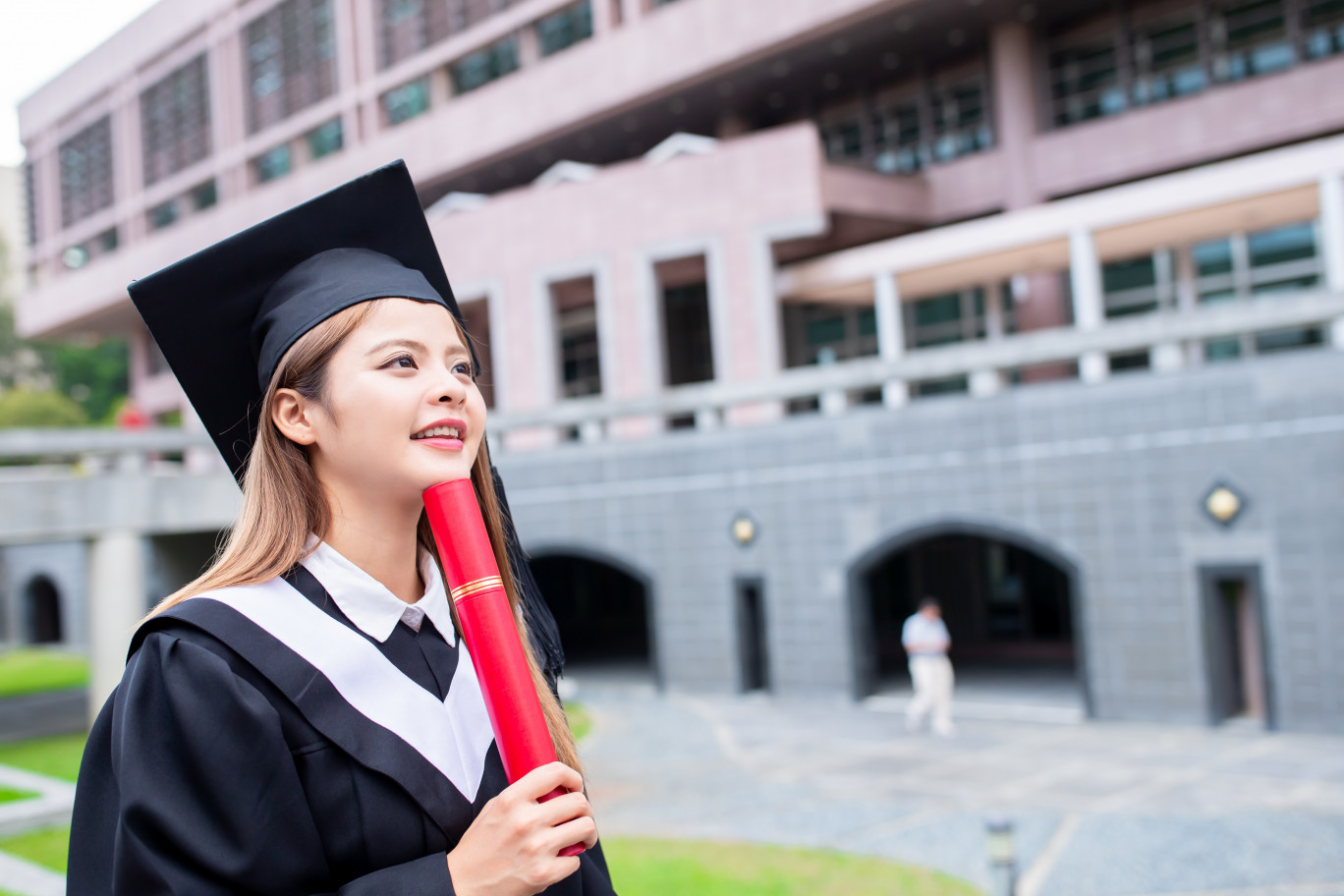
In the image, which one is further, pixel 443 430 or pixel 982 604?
pixel 982 604

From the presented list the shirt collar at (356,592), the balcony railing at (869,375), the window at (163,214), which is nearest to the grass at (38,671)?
the balcony railing at (869,375)

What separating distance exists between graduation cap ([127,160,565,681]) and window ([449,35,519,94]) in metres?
27.1

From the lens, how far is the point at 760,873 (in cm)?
859

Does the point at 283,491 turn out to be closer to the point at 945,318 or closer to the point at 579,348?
the point at 945,318

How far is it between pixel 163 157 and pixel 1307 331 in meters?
35.5

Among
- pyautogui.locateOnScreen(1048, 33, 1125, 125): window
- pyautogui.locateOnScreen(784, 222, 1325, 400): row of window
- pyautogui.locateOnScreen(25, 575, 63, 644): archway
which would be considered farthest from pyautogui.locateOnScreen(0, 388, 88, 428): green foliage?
pyautogui.locateOnScreen(1048, 33, 1125, 125): window

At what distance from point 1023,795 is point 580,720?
7597 millimetres

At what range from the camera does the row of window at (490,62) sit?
26.0 m

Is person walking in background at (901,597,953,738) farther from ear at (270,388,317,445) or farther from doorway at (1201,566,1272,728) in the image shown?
ear at (270,388,317,445)

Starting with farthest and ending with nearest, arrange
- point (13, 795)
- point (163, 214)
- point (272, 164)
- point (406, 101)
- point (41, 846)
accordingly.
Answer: point (163, 214), point (272, 164), point (406, 101), point (13, 795), point (41, 846)

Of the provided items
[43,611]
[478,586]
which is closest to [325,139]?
[43,611]

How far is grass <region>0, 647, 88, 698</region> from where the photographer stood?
23.9 m

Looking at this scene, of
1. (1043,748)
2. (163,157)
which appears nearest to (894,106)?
(1043,748)

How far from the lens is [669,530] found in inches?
745
